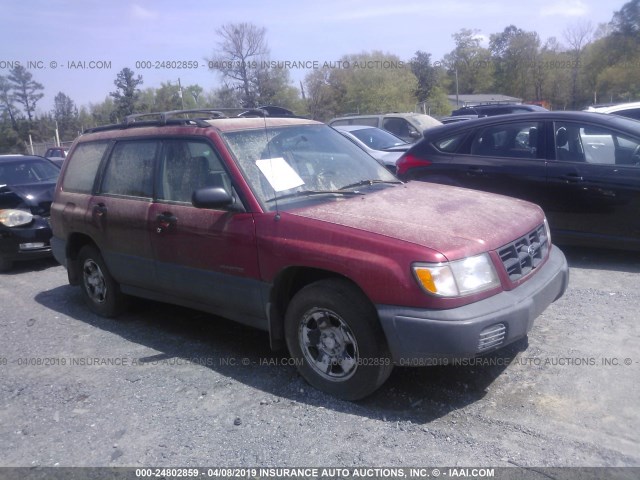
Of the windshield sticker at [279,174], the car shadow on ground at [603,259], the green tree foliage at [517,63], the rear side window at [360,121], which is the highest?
the green tree foliage at [517,63]

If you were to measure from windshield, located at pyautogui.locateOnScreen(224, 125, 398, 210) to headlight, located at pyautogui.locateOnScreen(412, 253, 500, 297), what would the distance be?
120 centimetres

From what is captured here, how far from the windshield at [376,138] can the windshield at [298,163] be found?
675 cm

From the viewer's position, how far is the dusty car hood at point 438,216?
11.2 ft

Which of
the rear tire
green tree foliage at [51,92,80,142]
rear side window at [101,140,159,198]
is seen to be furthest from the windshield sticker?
green tree foliage at [51,92,80,142]

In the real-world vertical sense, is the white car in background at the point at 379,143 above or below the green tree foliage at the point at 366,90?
below

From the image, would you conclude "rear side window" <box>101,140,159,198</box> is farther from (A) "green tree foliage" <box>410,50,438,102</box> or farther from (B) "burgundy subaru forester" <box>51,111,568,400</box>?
(A) "green tree foliage" <box>410,50,438,102</box>

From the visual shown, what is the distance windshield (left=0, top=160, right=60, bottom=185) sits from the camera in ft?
28.2

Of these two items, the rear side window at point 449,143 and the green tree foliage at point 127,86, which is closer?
the rear side window at point 449,143

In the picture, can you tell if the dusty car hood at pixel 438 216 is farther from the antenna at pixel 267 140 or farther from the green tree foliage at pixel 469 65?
the green tree foliage at pixel 469 65

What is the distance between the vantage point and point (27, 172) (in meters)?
8.95

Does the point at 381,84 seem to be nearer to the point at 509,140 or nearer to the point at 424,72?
the point at 424,72

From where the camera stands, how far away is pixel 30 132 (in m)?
34.2

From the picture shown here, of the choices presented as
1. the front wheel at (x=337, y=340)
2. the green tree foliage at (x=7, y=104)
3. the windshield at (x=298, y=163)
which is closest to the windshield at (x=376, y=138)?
the windshield at (x=298, y=163)

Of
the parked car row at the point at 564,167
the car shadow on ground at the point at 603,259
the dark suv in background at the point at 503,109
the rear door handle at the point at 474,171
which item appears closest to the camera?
the parked car row at the point at 564,167
